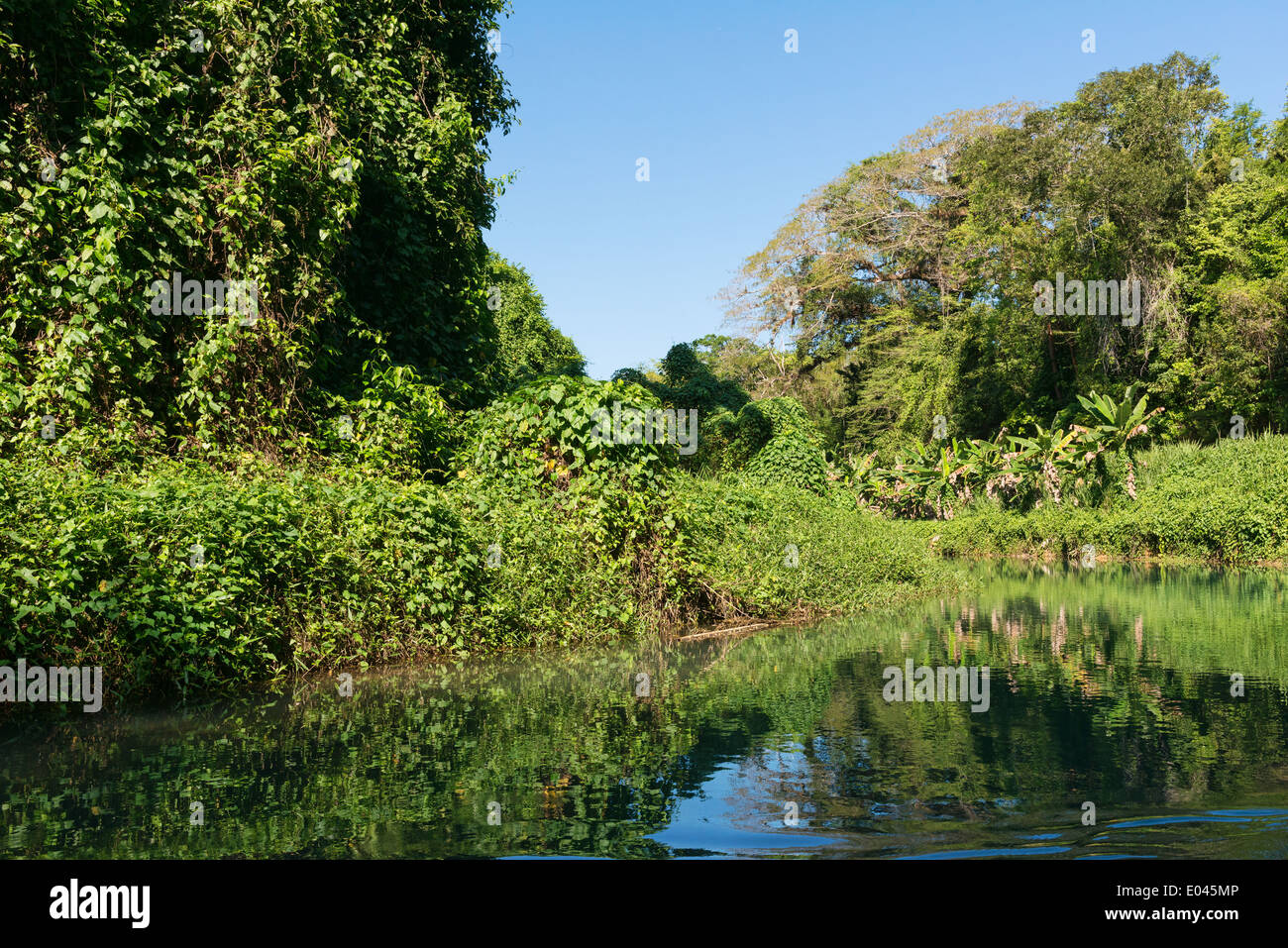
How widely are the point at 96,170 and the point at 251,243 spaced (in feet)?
5.42

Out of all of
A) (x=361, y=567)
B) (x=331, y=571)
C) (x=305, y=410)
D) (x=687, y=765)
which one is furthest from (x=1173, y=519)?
(x=687, y=765)

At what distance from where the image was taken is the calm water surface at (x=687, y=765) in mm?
3988

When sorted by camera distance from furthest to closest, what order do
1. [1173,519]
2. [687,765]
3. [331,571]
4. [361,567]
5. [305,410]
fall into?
[1173,519]
[305,410]
[361,567]
[331,571]
[687,765]

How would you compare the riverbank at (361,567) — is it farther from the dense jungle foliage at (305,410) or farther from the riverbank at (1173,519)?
the riverbank at (1173,519)

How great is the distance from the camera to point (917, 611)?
13422mm

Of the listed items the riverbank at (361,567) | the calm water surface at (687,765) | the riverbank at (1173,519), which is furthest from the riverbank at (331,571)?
the riverbank at (1173,519)

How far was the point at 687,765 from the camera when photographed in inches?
206

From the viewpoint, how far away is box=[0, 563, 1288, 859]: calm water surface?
3988 millimetres

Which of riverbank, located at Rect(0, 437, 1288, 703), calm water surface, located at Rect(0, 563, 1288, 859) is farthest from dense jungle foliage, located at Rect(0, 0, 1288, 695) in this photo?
calm water surface, located at Rect(0, 563, 1288, 859)

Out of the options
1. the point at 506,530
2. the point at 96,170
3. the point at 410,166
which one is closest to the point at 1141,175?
the point at 410,166

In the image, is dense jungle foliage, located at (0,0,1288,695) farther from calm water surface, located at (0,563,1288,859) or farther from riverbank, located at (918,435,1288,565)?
calm water surface, located at (0,563,1288,859)

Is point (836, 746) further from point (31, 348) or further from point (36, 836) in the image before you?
point (31, 348)

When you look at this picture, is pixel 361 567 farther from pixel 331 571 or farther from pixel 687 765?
pixel 687 765
